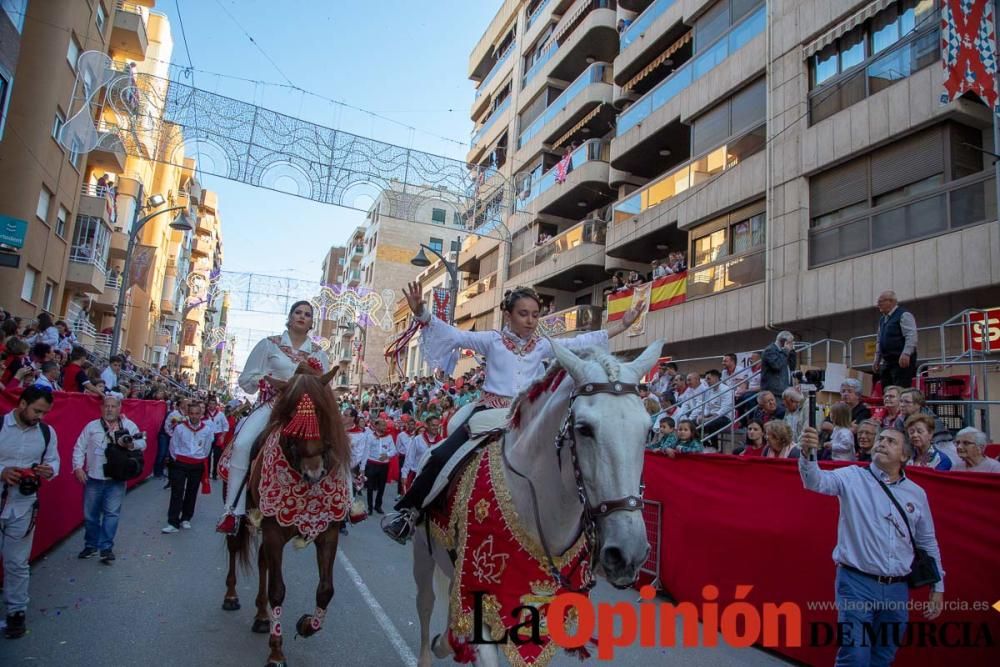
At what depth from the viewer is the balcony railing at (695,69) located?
18297mm

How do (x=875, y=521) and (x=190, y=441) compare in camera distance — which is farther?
(x=190, y=441)

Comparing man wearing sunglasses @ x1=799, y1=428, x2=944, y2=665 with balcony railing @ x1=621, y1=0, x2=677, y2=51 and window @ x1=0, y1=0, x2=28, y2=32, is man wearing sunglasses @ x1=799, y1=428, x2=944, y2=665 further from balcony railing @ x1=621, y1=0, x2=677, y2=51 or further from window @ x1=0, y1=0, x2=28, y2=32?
balcony railing @ x1=621, y1=0, x2=677, y2=51

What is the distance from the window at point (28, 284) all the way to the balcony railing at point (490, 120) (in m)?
23.9

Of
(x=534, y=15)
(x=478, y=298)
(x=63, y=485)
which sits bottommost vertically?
(x=63, y=485)

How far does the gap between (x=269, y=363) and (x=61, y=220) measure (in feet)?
73.9

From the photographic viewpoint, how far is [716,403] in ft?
39.9

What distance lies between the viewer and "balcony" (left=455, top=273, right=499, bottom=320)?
118ft

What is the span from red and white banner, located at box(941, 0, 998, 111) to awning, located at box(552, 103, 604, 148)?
17768mm

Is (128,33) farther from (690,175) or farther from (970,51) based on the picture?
(970,51)

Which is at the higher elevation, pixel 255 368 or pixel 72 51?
pixel 72 51

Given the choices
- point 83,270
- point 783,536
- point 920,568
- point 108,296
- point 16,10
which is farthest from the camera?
point 108,296

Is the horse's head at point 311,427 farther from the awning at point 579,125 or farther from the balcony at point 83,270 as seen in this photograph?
the awning at point 579,125

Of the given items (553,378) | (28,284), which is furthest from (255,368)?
(28,284)

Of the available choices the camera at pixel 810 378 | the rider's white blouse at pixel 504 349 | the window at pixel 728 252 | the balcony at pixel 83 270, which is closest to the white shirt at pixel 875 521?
the rider's white blouse at pixel 504 349
